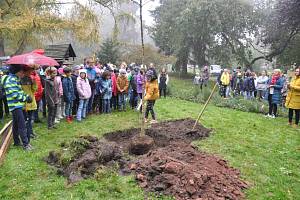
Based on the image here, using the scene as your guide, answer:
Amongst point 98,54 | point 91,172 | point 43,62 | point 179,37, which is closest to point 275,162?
point 91,172

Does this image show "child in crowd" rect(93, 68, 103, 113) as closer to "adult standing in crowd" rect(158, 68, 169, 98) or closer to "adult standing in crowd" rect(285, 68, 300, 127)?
"adult standing in crowd" rect(158, 68, 169, 98)

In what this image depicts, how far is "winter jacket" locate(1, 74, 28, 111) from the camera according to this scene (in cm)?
788

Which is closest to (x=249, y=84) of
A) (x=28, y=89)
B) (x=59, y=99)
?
(x=59, y=99)

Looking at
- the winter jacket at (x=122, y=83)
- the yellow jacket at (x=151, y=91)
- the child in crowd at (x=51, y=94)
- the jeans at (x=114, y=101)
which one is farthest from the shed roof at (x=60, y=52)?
the yellow jacket at (x=151, y=91)

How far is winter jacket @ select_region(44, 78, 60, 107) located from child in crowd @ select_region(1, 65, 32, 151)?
203cm

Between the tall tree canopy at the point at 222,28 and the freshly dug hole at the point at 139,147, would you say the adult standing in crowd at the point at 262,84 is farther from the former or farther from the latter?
the freshly dug hole at the point at 139,147

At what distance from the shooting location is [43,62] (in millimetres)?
8305

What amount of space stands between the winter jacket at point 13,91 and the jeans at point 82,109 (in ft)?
13.1

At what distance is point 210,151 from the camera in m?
8.63

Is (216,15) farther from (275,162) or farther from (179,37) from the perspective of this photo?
(275,162)

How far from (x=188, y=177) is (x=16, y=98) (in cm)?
436

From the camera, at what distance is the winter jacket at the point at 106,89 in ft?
42.9

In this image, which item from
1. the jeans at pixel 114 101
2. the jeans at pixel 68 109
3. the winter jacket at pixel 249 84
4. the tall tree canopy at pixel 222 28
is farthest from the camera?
the tall tree canopy at pixel 222 28

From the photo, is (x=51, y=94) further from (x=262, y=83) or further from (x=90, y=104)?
(x=262, y=83)
